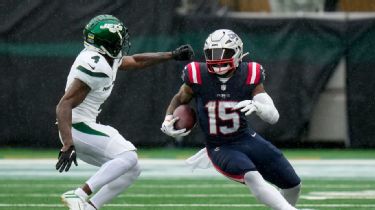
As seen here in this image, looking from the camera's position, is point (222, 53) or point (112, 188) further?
point (112, 188)

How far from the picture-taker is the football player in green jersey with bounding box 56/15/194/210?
629cm

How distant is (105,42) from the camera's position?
21.3 feet

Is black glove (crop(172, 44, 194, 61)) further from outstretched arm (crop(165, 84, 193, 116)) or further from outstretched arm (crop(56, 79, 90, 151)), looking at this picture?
outstretched arm (crop(56, 79, 90, 151))

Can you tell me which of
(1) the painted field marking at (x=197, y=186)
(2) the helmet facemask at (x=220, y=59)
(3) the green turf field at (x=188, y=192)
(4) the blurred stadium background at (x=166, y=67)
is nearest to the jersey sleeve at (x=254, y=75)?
(2) the helmet facemask at (x=220, y=59)

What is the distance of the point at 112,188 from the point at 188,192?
1.98 meters

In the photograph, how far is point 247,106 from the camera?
6.01m

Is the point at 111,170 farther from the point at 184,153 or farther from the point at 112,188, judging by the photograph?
the point at 184,153

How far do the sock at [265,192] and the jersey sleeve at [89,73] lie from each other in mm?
1111

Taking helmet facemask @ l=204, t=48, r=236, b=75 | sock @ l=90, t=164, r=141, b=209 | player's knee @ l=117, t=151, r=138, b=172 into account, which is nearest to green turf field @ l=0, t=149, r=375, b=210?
sock @ l=90, t=164, r=141, b=209

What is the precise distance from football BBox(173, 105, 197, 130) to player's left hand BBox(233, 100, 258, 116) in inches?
16.5

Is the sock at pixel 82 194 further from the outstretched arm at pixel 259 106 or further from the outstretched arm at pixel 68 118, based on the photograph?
the outstretched arm at pixel 259 106

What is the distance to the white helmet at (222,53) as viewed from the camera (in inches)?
246

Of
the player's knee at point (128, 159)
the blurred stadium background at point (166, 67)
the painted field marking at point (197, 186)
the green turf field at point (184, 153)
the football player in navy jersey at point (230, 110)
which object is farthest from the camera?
the blurred stadium background at point (166, 67)

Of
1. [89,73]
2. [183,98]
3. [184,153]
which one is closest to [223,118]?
[183,98]
